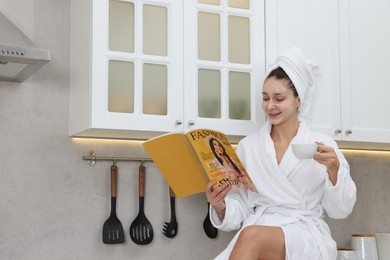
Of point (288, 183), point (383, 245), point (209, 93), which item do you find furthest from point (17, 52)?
point (383, 245)

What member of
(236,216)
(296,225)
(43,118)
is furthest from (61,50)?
(296,225)

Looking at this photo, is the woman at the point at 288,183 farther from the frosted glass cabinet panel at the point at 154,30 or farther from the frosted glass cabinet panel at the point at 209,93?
the frosted glass cabinet panel at the point at 154,30

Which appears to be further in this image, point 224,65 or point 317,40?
point 317,40

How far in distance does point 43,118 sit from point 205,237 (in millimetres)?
961

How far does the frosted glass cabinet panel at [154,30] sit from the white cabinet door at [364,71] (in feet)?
3.03

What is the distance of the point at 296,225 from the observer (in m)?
2.67

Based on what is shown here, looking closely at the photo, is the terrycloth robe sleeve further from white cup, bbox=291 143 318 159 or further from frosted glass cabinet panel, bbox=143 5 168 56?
frosted glass cabinet panel, bbox=143 5 168 56

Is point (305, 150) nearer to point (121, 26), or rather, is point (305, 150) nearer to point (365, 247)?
point (121, 26)

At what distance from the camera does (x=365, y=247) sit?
333cm

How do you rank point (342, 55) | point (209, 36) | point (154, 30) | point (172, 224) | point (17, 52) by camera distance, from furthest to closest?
1. point (342, 55)
2. point (172, 224)
3. point (209, 36)
4. point (154, 30)
5. point (17, 52)

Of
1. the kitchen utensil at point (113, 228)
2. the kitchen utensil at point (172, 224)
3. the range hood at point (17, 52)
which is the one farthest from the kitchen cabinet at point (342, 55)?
the range hood at point (17, 52)

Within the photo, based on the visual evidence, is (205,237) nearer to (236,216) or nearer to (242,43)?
(236,216)

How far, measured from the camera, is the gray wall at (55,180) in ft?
9.30

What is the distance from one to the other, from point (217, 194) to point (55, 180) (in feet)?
2.41
